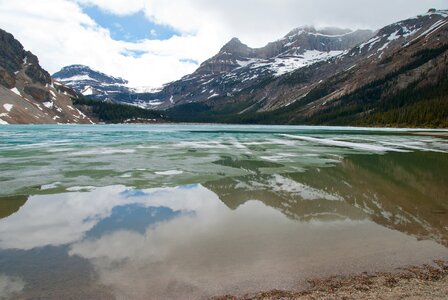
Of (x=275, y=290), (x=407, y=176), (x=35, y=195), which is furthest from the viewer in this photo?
(x=407, y=176)

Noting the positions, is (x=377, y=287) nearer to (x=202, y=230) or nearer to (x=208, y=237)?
(x=208, y=237)

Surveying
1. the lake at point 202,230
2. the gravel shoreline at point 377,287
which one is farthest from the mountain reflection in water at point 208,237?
the gravel shoreline at point 377,287

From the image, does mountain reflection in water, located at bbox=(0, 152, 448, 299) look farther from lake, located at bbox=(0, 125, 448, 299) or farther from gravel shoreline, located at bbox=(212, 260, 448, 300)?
gravel shoreline, located at bbox=(212, 260, 448, 300)

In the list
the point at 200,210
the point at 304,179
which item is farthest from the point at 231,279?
the point at 304,179

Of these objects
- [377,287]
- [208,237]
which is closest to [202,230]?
[208,237]

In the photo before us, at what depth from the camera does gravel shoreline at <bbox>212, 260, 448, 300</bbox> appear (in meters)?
8.73

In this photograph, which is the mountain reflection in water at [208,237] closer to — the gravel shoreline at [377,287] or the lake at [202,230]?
the lake at [202,230]

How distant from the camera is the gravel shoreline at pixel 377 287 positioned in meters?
8.73

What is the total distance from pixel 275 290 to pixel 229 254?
2.86m

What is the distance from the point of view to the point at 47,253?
11797 mm

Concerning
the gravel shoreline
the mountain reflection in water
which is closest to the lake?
the mountain reflection in water

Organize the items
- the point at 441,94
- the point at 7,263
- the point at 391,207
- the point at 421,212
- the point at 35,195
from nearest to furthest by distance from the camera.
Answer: the point at 7,263
the point at 421,212
the point at 391,207
the point at 35,195
the point at 441,94

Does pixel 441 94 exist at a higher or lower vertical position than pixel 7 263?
higher

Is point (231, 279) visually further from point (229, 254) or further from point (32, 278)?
point (32, 278)
